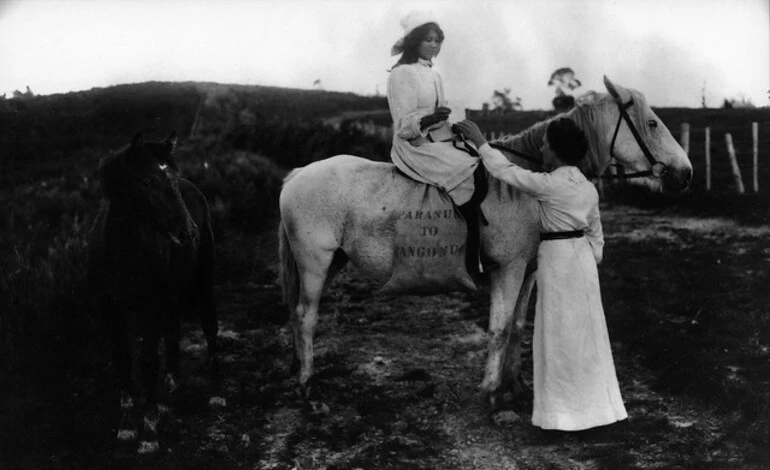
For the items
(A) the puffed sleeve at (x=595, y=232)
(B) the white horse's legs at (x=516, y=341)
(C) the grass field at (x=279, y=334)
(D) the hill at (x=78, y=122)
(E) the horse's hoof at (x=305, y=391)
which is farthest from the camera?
(D) the hill at (x=78, y=122)

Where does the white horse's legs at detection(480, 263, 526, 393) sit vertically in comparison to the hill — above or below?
below

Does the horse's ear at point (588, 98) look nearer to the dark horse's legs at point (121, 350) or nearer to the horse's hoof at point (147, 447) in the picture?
the dark horse's legs at point (121, 350)

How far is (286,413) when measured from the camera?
550 centimetres

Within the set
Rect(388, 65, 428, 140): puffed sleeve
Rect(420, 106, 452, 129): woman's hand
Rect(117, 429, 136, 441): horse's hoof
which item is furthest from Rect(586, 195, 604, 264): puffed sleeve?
Rect(117, 429, 136, 441): horse's hoof

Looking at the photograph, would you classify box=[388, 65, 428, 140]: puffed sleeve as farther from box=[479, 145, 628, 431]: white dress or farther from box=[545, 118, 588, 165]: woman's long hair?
box=[545, 118, 588, 165]: woman's long hair

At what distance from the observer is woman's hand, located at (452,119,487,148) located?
15.7 ft

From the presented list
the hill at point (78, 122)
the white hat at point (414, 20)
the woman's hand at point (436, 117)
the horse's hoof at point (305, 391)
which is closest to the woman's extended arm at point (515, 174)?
the woman's hand at point (436, 117)

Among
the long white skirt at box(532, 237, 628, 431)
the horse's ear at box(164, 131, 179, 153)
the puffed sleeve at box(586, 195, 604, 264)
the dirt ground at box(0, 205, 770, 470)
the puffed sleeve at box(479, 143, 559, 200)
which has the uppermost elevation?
the horse's ear at box(164, 131, 179, 153)

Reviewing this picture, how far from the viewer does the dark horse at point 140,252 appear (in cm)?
449

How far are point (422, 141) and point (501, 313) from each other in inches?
62.2

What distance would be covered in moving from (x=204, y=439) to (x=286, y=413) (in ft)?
2.51

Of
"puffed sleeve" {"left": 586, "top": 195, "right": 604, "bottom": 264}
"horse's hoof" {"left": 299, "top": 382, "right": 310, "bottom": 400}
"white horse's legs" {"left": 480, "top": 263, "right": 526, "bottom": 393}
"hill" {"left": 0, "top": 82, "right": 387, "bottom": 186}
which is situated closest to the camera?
"puffed sleeve" {"left": 586, "top": 195, "right": 604, "bottom": 264}

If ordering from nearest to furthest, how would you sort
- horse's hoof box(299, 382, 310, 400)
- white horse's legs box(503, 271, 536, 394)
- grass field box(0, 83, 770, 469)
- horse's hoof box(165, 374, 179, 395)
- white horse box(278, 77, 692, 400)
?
grass field box(0, 83, 770, 469)
white horse box(278, 77, 692, 400)
white horse's legs box(503, 271, 536, 394)
horse's hoof box(299, 382, 310, 400)
horse's hoof box(165, 374, 179, 395)

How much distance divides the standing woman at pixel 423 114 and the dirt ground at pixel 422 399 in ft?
6.36
